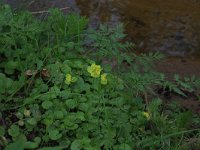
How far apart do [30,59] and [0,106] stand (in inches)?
15.0

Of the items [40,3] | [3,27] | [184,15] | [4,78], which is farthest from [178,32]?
[4,78]

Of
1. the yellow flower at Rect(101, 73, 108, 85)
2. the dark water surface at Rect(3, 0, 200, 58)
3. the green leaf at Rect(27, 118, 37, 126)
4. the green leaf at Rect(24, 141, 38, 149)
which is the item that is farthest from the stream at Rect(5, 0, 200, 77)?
the green leaf at Rect(24, 141, 38, 149)

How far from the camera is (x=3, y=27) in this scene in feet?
9.70

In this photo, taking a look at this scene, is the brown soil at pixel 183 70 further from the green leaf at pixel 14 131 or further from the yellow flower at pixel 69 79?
the green leaf at pixel 14 131

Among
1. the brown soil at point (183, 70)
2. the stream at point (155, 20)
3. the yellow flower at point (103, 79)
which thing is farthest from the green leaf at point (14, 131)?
the stream at point (155, 20)

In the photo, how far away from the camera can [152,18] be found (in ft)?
15.5

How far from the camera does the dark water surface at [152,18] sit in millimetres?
4379

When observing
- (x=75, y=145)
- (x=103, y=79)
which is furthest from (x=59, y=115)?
(x=103, y=79)

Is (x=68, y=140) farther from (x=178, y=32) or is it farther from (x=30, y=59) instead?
(x=178, y=32)

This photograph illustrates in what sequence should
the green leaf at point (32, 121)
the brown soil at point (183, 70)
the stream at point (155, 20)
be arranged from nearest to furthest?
the green leaf at point (32, 121), the brown soil at point (183, 70), the stream at point (155, 20)

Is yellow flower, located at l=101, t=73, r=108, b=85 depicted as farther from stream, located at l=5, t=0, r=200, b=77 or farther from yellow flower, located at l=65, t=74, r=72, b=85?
stream, located at l=5, t=0, r=200, b=77

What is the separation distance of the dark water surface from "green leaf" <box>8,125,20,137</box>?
1987 millimetres

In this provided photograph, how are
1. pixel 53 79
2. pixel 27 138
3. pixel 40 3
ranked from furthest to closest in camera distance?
pixel 40 3 → pixel 53 79 → pixel 27 138

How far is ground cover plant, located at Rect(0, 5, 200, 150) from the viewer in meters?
2.53
